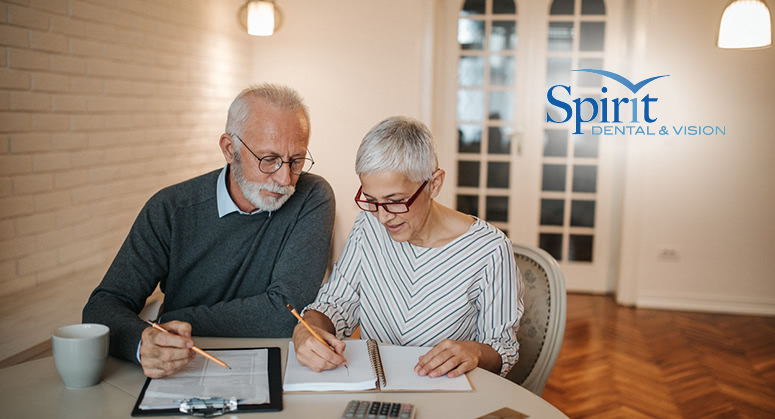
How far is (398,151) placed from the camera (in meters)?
1.63

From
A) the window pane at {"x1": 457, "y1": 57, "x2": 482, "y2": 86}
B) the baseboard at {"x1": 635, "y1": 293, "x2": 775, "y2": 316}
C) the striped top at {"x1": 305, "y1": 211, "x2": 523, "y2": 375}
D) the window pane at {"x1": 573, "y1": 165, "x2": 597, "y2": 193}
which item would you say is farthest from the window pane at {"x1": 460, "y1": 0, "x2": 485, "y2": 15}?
the striped top at {"x1": 305, "y1": 211, "x2": 523, "y2": 375}

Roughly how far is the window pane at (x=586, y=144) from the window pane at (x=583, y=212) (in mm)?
377

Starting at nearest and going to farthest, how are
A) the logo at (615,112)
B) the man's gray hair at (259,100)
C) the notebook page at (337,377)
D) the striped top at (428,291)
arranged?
the notebook page at (337,377)
the striped top at (428,291)
the man's gray hair at (259,100)
the logo at (615,112)

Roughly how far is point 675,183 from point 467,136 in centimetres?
159

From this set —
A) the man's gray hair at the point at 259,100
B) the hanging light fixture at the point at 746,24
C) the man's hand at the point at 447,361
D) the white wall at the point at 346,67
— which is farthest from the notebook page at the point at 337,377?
the white wall at the point at 346,67

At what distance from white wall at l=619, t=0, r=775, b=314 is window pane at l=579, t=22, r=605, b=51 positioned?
14.6 inches

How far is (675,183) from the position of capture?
4.77m

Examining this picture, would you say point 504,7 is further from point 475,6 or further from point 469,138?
point 469,138

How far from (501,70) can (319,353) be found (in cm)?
417

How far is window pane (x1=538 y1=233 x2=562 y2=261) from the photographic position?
5293mm

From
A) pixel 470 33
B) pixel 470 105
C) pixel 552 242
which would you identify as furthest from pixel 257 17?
pixel 552 242

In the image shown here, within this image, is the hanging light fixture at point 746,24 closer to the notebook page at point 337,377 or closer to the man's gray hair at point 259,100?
the man's gray hair at point 259,100

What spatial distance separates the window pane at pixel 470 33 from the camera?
204 inches

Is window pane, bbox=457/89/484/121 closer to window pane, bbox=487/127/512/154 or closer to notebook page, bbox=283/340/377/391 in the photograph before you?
window pane, bbox=487/127/512/154
